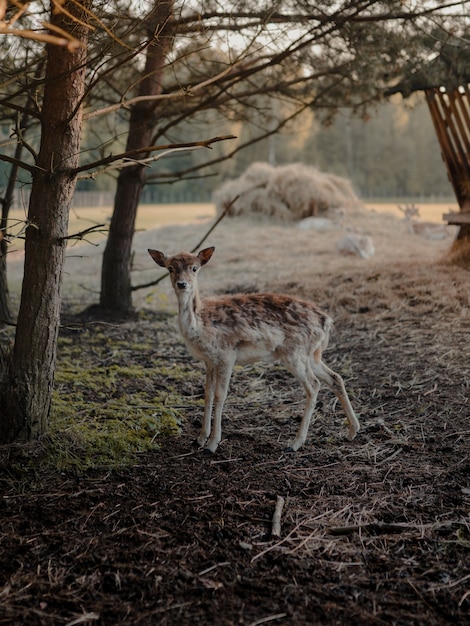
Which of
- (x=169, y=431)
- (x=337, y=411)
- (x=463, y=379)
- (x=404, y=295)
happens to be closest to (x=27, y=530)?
(x=169, y=431)

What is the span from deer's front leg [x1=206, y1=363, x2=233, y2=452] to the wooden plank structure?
17.0ft

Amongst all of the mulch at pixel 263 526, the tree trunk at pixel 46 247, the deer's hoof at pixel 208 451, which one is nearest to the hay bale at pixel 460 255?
the mulch at pixel 263 526

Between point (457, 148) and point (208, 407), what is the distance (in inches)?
237

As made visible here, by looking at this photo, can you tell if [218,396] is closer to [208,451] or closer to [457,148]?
[208,451]

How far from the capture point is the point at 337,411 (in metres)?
4.53

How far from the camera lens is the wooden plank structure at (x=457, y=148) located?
8.23 m

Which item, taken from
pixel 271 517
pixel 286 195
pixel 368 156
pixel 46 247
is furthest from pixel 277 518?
pixel 368 156

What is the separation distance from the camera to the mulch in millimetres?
2418

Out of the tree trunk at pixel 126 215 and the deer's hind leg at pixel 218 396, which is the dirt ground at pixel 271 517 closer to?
the deer's hind leg at pixel 218 396

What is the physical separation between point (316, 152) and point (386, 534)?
106ft

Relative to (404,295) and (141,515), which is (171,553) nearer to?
(141,515)

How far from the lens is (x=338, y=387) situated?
411 cm

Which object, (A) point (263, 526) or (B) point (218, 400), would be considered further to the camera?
(B) point (218, 400)

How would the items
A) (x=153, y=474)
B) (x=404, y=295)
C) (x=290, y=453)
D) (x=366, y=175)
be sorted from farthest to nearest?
1. (x=366, y=175)
2. (x=404, y=295)
3. (x=290, y=453)
4. (x=153, y=474)
